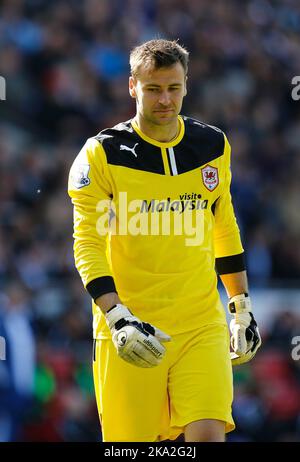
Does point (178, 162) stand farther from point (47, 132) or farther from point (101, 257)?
point (47, 132)

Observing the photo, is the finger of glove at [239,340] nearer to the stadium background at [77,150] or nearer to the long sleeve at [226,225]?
the long sleeve at [226,225]

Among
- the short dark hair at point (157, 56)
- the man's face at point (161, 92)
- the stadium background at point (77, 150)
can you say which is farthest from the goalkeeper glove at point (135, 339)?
the stadium background at point (77, 150)

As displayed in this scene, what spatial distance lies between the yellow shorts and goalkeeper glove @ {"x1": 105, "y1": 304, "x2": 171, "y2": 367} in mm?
257

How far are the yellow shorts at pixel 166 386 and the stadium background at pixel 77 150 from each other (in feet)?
13.2

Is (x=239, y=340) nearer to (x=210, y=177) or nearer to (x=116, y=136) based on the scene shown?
(x=210, y=177)

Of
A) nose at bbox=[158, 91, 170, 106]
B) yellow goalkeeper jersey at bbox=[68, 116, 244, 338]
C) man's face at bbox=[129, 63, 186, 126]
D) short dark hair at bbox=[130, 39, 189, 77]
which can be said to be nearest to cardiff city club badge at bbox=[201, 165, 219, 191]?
yellow goalkeeper jersey at bbox=[68, 116, 244, 338]

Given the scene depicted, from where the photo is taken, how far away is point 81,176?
5.34 meters

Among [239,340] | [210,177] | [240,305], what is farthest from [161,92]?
[239,340]

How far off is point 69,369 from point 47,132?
3640 mm

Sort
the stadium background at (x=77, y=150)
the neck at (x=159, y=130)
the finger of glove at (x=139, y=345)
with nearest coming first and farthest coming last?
the finger of glove at (x=139, y=345) < the neck at (x=159, y=130) < the stadium background at (x=77, y=150)

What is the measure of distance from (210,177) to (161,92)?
21.0 inches

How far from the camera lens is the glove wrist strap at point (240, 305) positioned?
5.70 m

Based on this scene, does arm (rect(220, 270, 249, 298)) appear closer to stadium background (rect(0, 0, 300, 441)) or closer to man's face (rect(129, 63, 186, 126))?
man's face (rect(129, 63, 186, 126))
